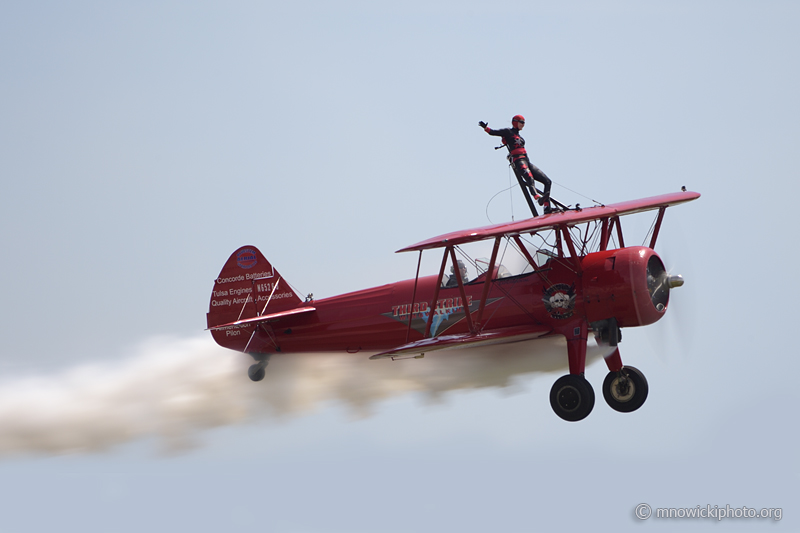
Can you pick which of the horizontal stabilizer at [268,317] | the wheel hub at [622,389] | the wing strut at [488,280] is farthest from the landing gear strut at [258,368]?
the wheel hub at [622,389]

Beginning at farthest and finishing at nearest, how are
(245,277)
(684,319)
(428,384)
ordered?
(245,277), (428,384), (684,319)

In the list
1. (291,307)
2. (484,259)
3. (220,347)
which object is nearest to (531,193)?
(484,259)

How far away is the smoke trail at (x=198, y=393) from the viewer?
16.3 m

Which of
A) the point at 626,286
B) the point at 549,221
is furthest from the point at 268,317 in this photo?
the point at 626,286

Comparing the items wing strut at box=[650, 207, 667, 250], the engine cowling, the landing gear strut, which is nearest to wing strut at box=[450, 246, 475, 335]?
the engine cowling

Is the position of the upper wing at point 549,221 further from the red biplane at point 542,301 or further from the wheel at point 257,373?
the wheel at point 257,373

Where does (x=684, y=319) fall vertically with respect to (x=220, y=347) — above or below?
below

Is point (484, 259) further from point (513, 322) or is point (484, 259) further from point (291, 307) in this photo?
point (291, 307)

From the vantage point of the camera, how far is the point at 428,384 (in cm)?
1633

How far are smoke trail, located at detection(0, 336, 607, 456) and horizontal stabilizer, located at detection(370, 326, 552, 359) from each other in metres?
1.60

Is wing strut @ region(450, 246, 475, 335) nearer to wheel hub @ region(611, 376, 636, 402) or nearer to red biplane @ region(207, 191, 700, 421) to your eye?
red biplane @ region(207, 191, 700, 421)

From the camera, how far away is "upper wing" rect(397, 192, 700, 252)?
44.0 ft

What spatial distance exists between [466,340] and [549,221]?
2019 millimetres

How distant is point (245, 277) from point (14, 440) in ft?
15.6
